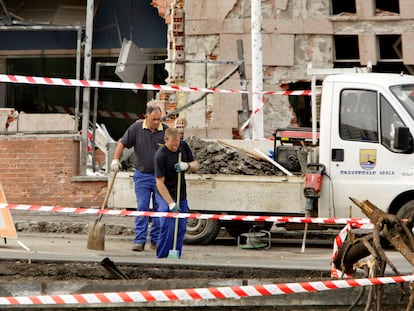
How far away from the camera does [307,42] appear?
20.3 meters

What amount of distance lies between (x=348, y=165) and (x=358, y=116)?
64 centimetres

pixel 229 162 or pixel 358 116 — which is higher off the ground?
pixel 358 116

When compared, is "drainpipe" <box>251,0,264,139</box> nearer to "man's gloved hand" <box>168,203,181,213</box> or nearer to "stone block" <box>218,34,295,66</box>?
"stone block" <box>218,34,295,66</box>

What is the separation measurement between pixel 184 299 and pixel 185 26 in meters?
12.1

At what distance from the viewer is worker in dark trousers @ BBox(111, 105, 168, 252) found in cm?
1400

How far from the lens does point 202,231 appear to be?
15109 millimetres

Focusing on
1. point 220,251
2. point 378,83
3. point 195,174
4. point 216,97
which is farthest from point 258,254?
point 216,97

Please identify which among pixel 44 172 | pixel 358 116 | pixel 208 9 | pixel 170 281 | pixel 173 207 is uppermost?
pixel 208 9

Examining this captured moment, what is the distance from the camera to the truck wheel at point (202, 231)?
1507cm

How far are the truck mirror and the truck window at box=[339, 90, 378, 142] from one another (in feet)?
1.24

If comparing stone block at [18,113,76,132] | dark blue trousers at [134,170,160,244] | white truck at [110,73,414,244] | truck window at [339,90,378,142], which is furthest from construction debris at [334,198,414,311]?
stone block at [18,113,76,132]

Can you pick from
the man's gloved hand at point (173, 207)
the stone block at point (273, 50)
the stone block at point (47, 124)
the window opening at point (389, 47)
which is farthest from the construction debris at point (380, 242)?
the window opening at point (389, 47)

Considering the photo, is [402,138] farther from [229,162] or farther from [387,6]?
[387,6]

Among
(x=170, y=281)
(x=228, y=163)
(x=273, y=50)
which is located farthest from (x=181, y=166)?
(x=273, y=50)
